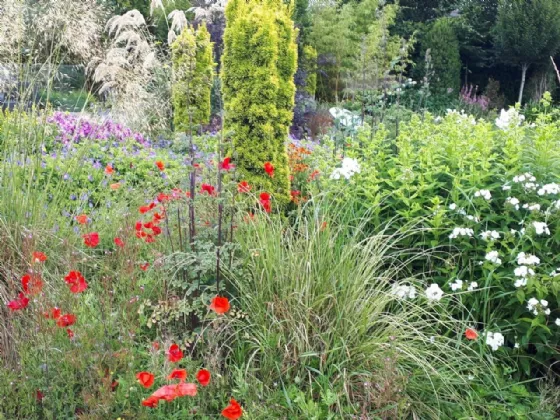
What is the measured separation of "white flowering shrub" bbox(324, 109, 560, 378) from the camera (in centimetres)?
294

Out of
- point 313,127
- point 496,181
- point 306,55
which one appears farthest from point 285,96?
point 306,55

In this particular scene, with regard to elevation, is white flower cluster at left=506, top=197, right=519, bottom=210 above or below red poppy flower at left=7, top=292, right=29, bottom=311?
above

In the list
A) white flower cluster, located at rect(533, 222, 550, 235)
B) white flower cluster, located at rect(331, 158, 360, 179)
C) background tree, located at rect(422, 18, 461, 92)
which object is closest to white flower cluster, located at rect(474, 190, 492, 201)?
white flower cluster, located at rect(533, 222, 550, 235)

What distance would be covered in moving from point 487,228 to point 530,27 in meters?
14.5

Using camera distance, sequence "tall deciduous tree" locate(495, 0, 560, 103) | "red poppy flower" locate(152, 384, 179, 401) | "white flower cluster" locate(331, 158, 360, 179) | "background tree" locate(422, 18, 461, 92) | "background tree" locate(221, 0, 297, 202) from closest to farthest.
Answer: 1. "red poppy flower" locate(152, 384, 179, 401)
2. "white flower cluster" locate(331, 158, 360, 179)
3. "background tree" locate(221, 0, 297, 202)
4. "tall deciduous tree" locate(495, 0, 560, 103)
5. "background tree" locate(422, 18, 461, 92)

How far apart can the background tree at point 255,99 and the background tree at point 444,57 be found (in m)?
11.9

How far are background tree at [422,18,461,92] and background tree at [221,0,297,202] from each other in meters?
11.9

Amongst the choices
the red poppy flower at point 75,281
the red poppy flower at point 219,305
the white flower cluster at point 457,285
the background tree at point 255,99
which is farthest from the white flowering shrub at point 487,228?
the red poppy flower at point 75,281

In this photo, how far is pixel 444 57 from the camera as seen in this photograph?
16.0 meters

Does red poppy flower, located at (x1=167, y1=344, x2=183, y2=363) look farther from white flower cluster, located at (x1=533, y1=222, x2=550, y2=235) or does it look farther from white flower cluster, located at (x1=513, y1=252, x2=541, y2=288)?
white flower cluster, located at (x1=533, y1=222, x2=550, y2=235)

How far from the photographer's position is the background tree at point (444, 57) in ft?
52.1

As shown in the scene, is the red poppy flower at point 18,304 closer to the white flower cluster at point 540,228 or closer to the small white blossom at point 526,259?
the small white blossom at point 526,259

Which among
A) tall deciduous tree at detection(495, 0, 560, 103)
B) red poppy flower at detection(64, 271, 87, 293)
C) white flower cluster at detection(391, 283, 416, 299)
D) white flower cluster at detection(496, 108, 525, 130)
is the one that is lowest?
white flower cluster at detection(391, 283, 416, 299)

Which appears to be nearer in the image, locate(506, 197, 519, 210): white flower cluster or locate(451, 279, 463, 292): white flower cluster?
locate(451, 279, 463, 292): white flower cluster
